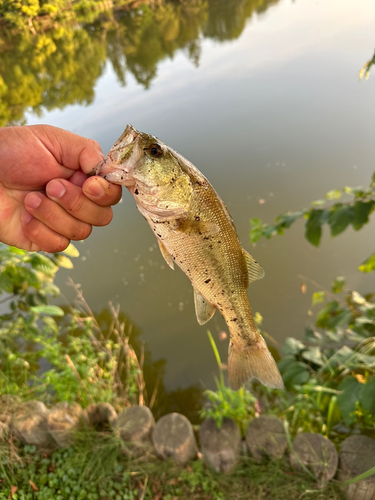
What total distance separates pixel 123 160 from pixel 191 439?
7.67 ft

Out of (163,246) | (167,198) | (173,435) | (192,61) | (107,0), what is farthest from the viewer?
(107,0)

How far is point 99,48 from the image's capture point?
21.6m

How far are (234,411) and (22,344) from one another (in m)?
3.46

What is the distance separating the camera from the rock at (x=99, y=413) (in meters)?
2.81

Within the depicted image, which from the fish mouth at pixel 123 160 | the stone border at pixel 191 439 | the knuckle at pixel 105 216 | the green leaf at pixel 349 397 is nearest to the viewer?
the fish mouth at pixel 123 160

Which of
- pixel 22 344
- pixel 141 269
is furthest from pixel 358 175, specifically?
pixel 22 344

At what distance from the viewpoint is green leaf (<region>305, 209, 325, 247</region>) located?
7.05 feet

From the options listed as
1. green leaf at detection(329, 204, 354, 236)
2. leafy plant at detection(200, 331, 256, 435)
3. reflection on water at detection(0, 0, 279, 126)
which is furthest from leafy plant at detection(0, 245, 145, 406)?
reflection on water at detection(0, 0, 279, 126)

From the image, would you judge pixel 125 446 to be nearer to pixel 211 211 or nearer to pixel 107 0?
pixel 211 211

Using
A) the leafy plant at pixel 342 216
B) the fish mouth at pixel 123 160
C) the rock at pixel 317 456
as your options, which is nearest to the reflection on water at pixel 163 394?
the rock at pixel 317 456

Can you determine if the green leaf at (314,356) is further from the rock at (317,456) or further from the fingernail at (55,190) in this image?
the fingernail at (55,190)

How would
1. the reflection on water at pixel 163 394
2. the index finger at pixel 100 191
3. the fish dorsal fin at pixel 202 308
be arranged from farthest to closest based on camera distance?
the reflection on water at pixel 163 394 < the fish dorsal fin at pixel 202 308 < the index finger at pixel 100 191

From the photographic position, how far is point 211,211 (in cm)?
138

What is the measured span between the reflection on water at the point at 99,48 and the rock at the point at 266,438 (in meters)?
12.9
